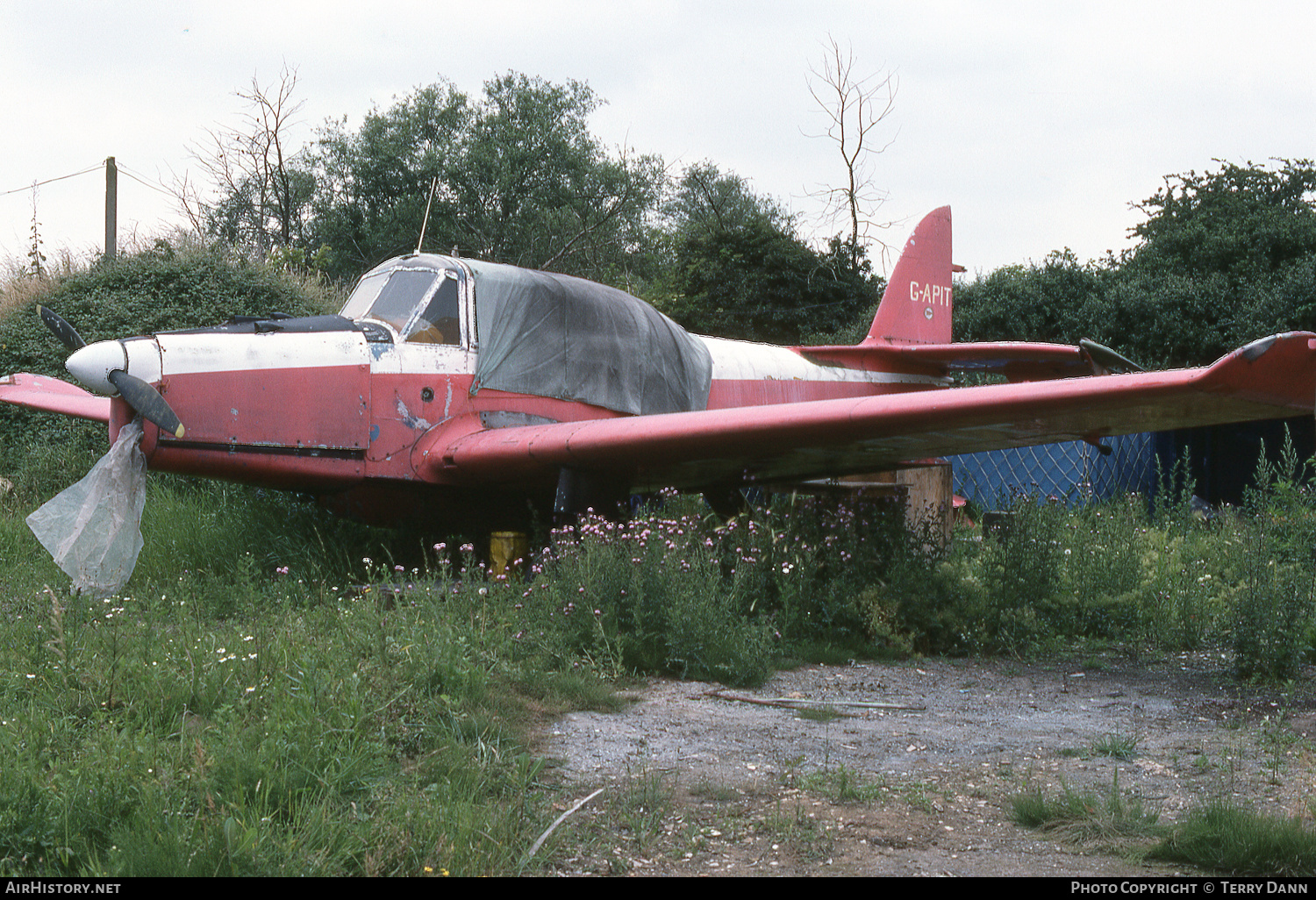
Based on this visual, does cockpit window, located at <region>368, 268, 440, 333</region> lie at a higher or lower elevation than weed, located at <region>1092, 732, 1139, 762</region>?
higher

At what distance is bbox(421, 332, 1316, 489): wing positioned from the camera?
434cm

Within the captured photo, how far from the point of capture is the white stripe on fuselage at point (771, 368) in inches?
354

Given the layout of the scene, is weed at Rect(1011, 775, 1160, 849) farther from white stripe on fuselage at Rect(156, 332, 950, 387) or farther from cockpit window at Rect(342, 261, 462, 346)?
cockpit window at Rect(342, 261, 462, 346)

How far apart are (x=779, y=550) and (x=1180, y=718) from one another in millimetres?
2434

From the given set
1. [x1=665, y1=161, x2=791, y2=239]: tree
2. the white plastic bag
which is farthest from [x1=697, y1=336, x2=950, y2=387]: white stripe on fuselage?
[x1=665, y1=161, x2=791, y2=239]: tree

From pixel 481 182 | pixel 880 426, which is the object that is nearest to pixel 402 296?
pixel 880 426

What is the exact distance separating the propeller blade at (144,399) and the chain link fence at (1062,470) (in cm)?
988

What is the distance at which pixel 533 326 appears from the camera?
24.0 feet

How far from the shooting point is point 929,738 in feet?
13.0

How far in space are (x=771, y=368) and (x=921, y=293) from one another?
2.90m

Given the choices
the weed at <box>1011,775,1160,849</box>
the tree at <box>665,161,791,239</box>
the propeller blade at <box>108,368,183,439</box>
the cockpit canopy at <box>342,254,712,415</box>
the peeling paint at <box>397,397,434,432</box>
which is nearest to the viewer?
the weed at <box>1011,775,1160,849</box>

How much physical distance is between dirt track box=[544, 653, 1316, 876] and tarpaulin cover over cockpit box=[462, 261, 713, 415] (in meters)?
3.16

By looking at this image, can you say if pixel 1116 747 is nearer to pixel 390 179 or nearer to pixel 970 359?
pixel 970 359

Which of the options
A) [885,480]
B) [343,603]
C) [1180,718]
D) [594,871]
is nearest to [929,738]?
[1180,718]
